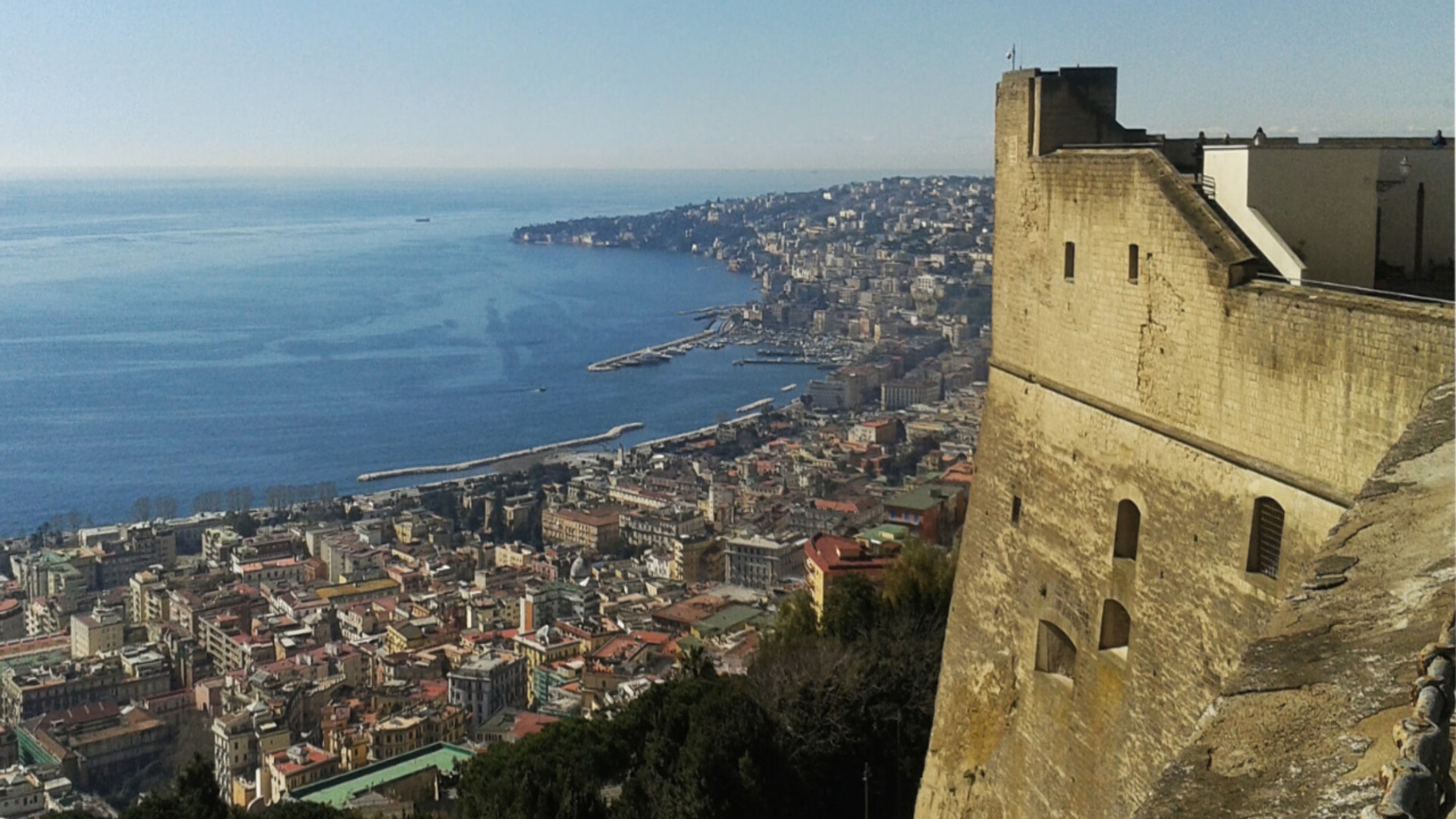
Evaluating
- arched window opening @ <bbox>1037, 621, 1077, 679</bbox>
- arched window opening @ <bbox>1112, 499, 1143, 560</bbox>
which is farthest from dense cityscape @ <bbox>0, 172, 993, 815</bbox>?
arched window opening @ <bbox>1112, 499, 1143, 560</bbox>


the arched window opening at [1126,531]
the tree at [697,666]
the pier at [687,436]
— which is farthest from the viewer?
the pier at [687,436]

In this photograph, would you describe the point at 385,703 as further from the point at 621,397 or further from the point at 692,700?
the point at 621,397

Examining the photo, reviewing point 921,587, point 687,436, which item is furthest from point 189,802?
point 687,436

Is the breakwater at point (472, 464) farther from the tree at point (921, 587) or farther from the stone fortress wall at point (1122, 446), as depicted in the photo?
the stone fortress wall at point (1122, 446)

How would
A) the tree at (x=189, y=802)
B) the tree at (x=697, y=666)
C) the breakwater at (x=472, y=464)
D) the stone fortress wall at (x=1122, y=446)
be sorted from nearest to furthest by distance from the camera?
the stone fortress wall at (x=1122, y=446) < the tree at (x=189, y=802) < the tree at (x=697, y=666) < the breakwater at (x=472, y=464)

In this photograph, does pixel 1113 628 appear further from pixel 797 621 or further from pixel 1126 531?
pixel 797 621

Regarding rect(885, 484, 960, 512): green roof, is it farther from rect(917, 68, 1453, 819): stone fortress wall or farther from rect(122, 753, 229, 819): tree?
rect(917, 68, 1453, 819): stone fortress wall

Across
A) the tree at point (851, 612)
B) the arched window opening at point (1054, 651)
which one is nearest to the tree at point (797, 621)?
the tree at point (851, 612)
